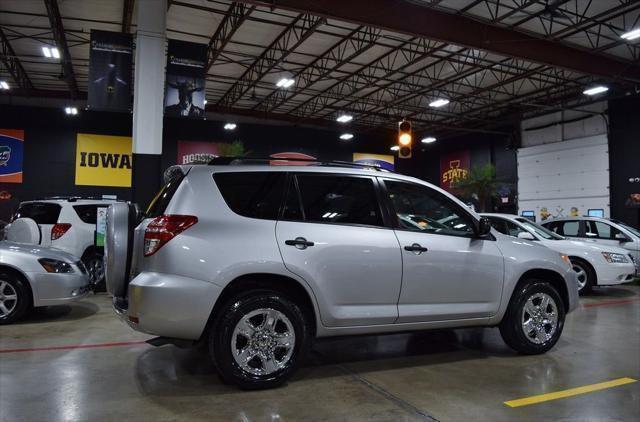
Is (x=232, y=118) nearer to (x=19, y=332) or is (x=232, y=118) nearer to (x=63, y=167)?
(x=63, y=167)

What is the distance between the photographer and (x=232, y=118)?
26453 mm

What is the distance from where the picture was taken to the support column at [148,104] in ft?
29.6

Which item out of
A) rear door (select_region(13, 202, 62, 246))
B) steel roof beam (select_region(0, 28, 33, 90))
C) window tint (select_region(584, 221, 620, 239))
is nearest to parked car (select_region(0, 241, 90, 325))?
rear door (select_region(13, 202, 62, 246))

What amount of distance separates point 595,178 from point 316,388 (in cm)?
2168

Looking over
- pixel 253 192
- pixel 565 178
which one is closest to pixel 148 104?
pixel 253 192

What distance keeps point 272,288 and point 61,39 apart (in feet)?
51.4

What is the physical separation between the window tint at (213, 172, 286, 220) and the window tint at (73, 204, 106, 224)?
19.9ft

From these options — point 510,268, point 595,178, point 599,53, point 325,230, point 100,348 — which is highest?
point 599,53

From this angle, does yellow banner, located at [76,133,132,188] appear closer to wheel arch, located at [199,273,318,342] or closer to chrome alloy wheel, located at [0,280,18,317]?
chrome alloy wheel, located at [0,280,18,317]

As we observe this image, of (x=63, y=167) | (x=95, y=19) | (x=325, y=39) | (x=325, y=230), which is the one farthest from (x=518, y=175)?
(x=325, y=230)

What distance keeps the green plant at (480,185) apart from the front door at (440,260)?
20.5m

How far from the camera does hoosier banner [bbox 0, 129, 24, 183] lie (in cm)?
2153

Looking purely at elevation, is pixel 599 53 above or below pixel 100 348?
above

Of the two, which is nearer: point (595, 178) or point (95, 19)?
point (95, 19)
